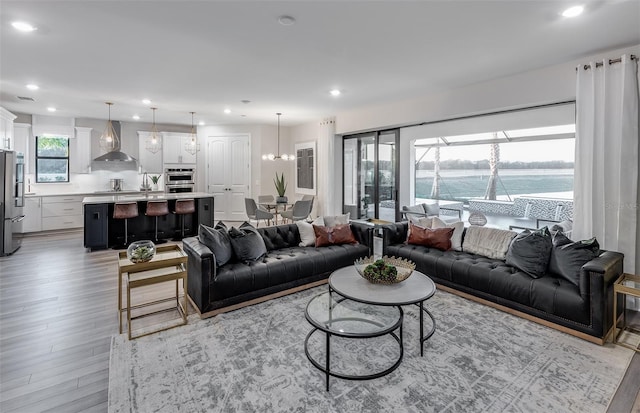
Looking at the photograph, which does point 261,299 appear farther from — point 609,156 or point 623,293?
point 609,156

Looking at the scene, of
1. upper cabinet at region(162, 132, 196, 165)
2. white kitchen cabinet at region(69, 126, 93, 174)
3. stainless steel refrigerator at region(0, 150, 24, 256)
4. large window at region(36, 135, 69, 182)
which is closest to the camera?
stainless steel refrigerator at region(0, 150, 24, 256)

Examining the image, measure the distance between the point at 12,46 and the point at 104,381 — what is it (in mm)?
3710

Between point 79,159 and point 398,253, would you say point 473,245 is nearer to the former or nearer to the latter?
point 398,253

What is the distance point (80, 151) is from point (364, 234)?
7.75 m

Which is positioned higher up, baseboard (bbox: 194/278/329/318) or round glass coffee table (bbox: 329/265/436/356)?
round glass coffee table (bbox: 329/265/436/356)

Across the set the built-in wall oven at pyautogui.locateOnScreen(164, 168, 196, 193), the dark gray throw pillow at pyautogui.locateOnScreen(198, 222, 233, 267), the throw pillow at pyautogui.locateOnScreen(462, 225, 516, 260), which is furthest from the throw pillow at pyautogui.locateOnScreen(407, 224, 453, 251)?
the built-in wall oven at pyautogui.locateOnScreen(164, 168, 196, 193)

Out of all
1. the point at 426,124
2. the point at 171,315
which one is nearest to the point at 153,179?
the point at 171,315

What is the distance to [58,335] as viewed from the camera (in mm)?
2941

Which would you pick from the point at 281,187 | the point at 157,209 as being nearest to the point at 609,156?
the point at 281,187

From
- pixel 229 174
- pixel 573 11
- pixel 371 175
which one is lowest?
pixel 371 175

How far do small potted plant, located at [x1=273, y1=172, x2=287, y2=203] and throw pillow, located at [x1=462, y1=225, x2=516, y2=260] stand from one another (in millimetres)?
4762

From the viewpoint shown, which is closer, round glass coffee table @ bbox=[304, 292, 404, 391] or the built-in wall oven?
round glass coffee table @ bbox=[304, 292, 404, 391]

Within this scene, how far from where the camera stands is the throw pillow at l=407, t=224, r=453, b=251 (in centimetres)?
434

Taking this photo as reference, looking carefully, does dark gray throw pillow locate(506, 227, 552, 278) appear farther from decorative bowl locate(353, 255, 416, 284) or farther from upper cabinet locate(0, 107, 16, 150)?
upper cabinet locate(0, 107, 16, 150)
